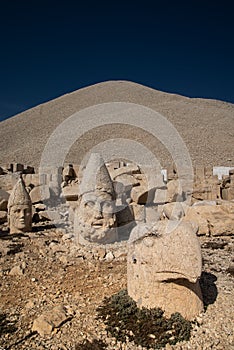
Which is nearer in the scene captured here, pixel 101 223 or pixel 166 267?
pixel 166 267

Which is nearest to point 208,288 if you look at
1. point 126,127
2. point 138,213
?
point 138,213

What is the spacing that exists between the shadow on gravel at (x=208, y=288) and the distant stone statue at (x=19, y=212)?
482 cm

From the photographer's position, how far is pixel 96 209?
6465 mm

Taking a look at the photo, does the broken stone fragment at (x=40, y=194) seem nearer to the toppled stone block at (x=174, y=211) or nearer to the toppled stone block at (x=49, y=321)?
the toppled stone block at (x=174, y=211)

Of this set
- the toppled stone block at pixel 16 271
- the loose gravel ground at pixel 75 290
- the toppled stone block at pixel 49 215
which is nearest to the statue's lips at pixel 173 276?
the loose gravel ground at pixel 75 290

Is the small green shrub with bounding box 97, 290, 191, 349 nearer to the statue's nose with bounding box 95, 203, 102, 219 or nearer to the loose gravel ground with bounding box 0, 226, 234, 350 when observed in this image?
the loose gravel ground with bounding box 0, 226, 234, 350

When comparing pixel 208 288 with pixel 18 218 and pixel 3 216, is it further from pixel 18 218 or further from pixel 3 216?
pixel 3 216

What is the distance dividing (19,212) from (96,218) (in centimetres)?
243

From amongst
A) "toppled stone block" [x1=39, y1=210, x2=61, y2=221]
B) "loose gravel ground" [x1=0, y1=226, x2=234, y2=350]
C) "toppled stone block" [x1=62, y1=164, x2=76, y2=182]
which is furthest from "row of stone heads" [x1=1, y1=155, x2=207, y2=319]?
"toppled stone block" [x1=62, y1=164, x2=76, y2=182]

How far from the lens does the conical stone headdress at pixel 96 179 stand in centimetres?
659

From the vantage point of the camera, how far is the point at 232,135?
96.5 ft

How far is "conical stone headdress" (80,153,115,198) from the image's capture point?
6.59m

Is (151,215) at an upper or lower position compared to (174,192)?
lower

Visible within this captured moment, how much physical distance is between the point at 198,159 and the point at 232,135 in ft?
28.2
